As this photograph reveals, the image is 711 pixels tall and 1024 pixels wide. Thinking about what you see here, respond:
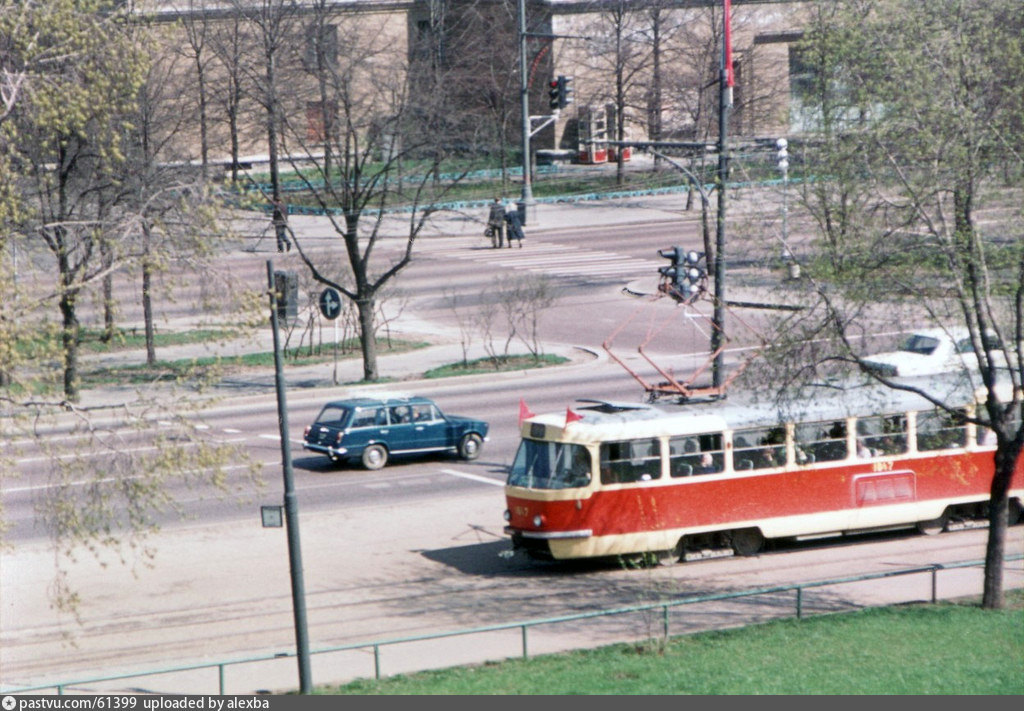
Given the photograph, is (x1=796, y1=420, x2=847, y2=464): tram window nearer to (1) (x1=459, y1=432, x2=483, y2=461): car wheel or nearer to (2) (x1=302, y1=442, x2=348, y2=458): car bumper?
(1) (x1=459, y1=432, x2=483, y2=461): car wheel

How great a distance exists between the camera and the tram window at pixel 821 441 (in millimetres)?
20250

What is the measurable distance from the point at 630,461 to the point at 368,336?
1511 centimetres

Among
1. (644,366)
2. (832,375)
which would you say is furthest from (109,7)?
(644,366)

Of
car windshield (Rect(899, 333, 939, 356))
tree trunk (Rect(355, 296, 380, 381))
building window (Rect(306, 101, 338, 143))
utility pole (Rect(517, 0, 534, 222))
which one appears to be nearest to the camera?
car windshield (Rect(899, 333, 939, 356))

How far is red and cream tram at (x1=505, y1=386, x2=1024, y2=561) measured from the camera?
1922 centimetres

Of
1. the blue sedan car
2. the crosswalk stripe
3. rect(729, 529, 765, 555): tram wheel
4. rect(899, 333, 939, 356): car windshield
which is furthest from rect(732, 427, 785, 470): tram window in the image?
the crosswalk stripe

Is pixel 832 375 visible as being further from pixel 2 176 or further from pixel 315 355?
pixel 315 355

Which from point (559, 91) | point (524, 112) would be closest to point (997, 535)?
point (559, 91)

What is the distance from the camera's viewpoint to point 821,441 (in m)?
20.3

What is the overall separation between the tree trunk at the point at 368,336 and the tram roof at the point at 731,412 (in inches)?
528

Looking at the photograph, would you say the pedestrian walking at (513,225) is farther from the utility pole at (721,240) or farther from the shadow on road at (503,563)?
the shadow on road at (503,563)

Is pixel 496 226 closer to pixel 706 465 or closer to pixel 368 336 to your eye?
pixel 368 336

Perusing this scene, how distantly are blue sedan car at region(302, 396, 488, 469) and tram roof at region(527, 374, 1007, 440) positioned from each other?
228 inches

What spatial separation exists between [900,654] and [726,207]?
6350mm
